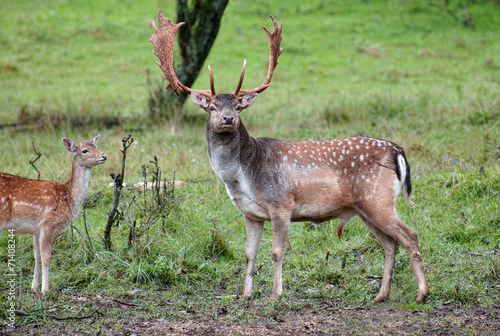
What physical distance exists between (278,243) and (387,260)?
993mm

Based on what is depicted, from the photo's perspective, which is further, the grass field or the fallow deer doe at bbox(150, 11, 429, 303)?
the grass field

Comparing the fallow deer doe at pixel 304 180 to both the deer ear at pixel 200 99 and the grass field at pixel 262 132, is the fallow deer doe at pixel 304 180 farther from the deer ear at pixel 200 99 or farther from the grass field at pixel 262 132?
the grass field at pixel 262 132

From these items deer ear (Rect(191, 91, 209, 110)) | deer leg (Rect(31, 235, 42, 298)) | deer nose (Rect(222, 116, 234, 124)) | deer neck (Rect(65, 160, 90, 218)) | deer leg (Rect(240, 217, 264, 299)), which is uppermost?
deer ear (Rect(191, 91, 209, 110))

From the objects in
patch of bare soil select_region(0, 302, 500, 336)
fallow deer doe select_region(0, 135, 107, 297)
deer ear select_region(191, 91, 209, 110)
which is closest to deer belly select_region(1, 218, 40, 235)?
fallow deer doe select_region(0, 135, 107, 297)

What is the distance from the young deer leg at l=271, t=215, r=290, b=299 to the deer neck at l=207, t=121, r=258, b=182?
20.7 inches

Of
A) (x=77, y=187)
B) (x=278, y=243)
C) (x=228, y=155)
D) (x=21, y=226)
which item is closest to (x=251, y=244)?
(x=278, y=243)

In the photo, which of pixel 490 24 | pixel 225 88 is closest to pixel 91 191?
pixel 225 88

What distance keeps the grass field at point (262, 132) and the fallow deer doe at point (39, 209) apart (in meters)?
0.36

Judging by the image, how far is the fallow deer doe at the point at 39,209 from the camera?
18.3 ft

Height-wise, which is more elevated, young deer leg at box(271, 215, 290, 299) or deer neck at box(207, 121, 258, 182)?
deer neck at box(207, 121, 258, 182)

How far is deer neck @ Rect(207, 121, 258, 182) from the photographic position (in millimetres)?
5578

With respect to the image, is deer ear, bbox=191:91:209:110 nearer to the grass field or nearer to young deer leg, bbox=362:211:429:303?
the grass field

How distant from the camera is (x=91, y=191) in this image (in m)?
7.91

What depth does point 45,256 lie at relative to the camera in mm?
5629
